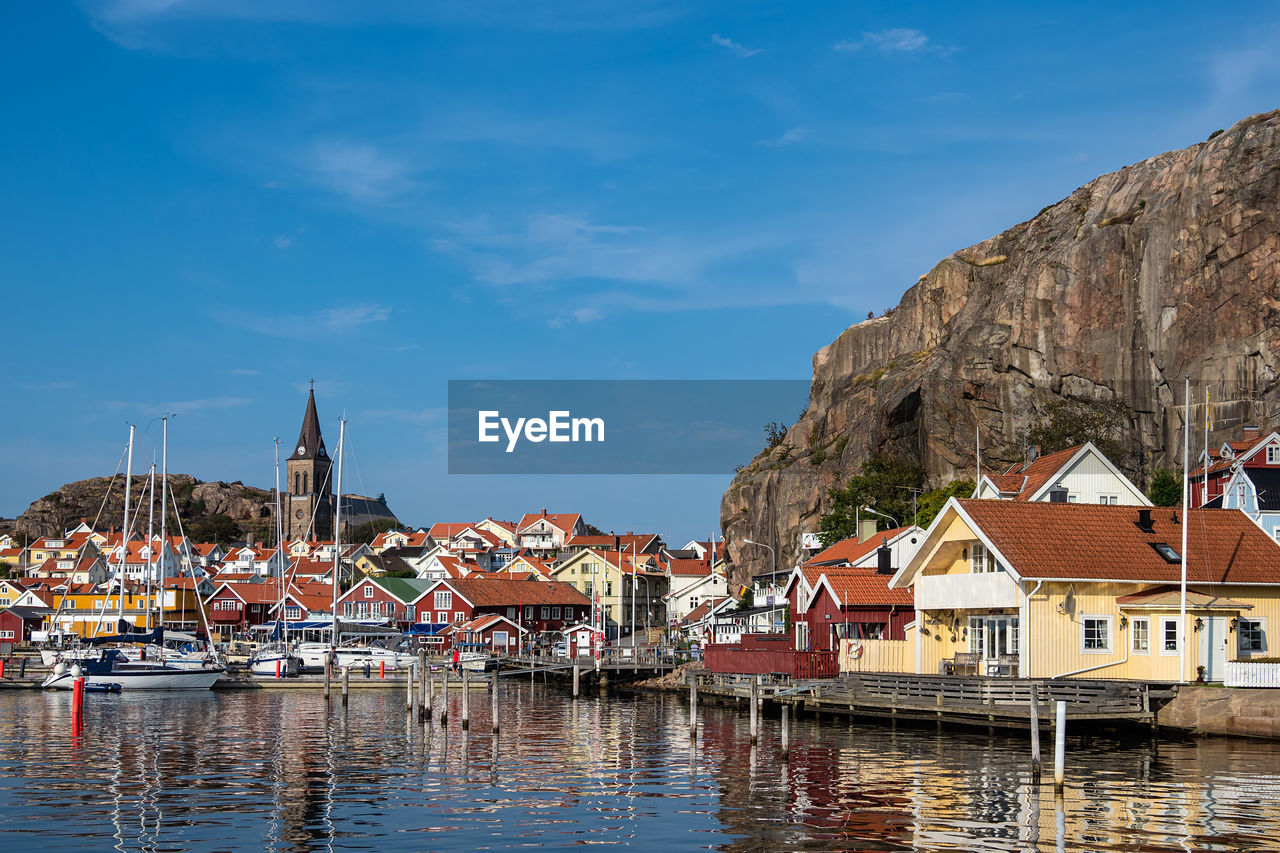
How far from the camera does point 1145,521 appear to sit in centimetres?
5144

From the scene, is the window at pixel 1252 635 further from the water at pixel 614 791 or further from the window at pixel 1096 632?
the water at pixel 614 791

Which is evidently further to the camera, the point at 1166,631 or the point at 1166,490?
the point at 1166,490

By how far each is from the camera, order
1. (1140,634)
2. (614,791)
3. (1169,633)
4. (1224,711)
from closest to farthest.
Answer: (614,791), (1224,711), (1169,633), (1140,634)

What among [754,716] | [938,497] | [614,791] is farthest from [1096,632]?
[938,497]

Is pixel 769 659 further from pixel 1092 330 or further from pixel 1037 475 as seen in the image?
pixel 1092 330

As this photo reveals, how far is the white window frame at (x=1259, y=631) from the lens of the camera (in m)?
47.3

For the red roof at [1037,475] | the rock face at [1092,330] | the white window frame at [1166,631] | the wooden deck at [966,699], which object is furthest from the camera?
the rock face at [1092,330]

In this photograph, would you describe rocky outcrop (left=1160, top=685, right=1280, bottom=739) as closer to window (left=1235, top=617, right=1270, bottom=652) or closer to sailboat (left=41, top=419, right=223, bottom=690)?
window (left=1235, top=617, right=1270, bottom=652)

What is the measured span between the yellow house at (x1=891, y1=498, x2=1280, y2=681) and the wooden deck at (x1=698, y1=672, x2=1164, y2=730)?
102 inches

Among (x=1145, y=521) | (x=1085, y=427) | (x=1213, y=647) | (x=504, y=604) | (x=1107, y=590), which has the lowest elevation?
(x=504, y=604)

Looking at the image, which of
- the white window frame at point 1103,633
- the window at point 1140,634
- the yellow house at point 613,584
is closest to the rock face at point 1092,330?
the yellow house at point 613,584

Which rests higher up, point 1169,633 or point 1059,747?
point 1169,633

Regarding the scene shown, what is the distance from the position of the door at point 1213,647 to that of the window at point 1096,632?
128 inches

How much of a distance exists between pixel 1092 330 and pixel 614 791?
7962 centimetres
